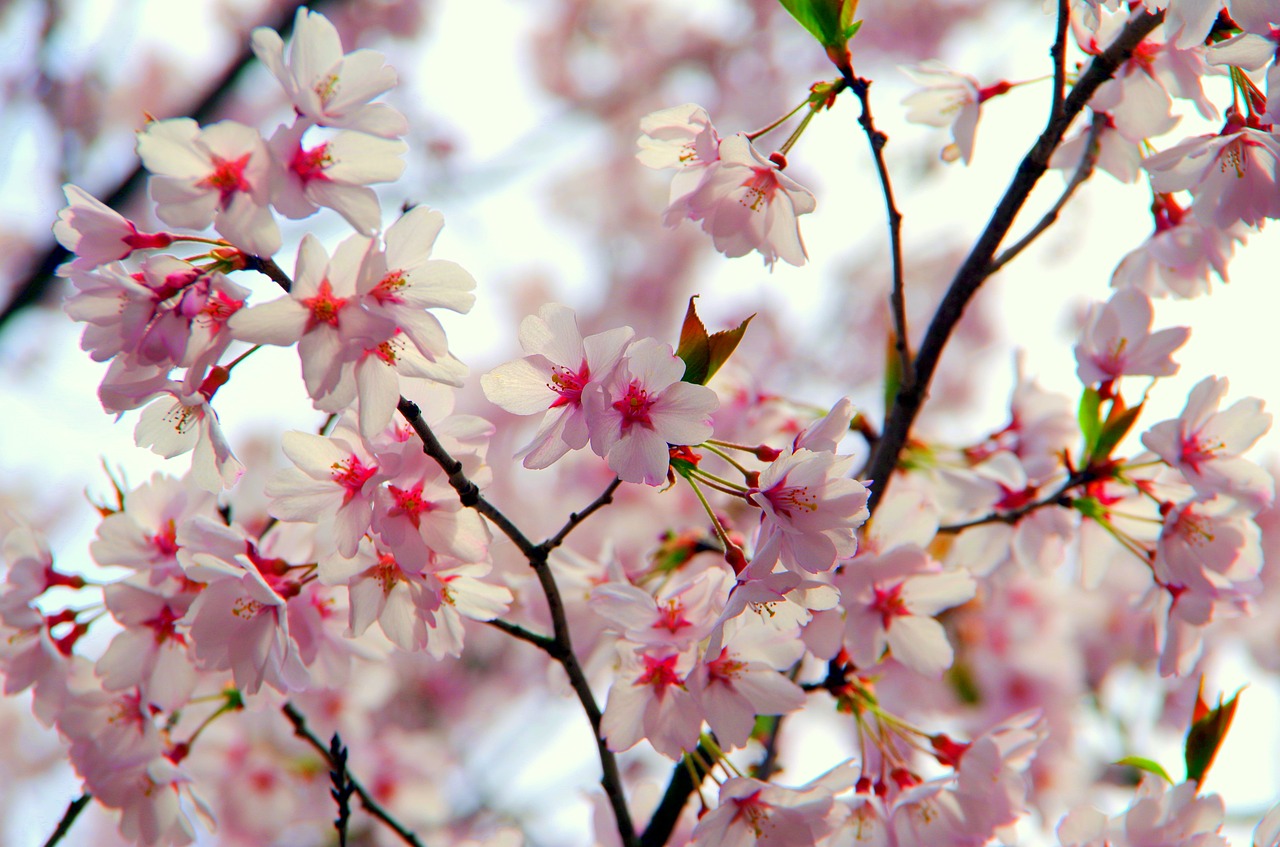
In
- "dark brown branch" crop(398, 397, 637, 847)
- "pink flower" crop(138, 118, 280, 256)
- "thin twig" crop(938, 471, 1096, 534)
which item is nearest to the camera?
"pink flower" crop(138, 118, 280, 256)

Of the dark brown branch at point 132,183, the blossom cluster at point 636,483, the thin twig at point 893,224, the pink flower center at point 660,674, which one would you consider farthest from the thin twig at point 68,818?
the dark brown branch at point 132,183

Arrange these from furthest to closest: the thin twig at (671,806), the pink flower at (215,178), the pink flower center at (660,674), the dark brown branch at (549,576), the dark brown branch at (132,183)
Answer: the dark brown branch at (132,183) < the thin twig at (671,806) < the pink flower center at (660,674) < the dark brown branch at (549,576) < the pink flower at (215,178)

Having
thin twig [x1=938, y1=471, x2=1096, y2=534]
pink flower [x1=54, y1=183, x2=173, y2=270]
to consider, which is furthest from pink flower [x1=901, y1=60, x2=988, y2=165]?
pink flower [x1=54, y1=183, x2=173, y2=270]

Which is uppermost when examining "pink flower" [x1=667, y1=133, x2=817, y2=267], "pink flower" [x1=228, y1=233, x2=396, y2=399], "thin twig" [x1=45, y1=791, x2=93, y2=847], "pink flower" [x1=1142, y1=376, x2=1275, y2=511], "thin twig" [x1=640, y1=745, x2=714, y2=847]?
"pink flower" [x1=1142, y1=376, x2=1275, y2=511]

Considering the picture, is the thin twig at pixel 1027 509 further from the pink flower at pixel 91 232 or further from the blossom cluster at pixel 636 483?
the pink flower at pixel 91 232

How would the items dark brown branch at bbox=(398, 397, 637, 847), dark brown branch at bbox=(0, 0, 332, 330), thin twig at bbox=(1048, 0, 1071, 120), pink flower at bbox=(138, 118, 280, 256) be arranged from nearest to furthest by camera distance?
pink flower at bbox=(138, 118, 280, 256), dark brown branch at bbox=(398, 397, 637, 847), thin twig at bbox=(1048, 0, 1071, 120), dark brown branch at bbox=(0, 0, 332, 330)

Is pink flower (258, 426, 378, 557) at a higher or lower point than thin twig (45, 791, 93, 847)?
higher

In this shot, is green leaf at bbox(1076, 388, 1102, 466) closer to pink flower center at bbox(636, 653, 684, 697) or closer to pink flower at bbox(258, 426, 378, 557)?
pink flower center at bbox(636, 653, 684, 697)
